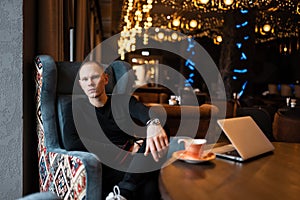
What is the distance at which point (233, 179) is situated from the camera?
4.44 feet

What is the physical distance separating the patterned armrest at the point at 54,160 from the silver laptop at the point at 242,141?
2.30 feet

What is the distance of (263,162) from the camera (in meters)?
1.64

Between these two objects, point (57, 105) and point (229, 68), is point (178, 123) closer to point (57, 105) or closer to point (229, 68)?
point (57, 105)

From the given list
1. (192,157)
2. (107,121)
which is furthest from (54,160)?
(192,157)

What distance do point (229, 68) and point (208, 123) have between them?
4.36m

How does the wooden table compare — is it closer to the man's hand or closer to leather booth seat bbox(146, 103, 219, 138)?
the man's hand

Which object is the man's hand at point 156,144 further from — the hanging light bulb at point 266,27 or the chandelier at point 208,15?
the hanging light bulb at point 266,27

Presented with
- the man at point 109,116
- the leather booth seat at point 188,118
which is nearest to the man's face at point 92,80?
the man at point 109,116

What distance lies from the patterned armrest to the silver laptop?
27.6 inches

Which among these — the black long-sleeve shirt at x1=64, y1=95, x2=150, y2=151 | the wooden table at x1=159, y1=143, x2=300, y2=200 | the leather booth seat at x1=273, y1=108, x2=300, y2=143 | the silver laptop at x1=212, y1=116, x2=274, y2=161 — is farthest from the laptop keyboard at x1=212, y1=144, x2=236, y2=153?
the leather booth seat at x1=273, y1=108, x2=300, y2=143

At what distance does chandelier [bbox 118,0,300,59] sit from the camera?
6987mm

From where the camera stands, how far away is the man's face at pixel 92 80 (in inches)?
92.6

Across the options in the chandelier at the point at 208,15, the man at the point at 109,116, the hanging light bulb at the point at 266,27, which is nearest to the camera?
the man at the point at 109,116

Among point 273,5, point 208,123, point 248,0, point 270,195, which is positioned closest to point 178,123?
point 208,123
